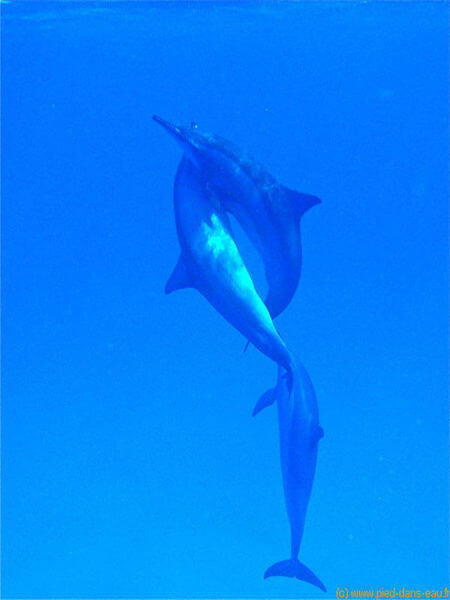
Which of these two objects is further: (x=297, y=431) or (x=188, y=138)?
(x=297, y=431)

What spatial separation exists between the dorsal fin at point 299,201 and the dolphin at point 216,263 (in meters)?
0.49

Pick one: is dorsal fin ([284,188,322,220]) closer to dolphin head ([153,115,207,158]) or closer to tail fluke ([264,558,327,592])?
dolphin head ([153,115,207,158])

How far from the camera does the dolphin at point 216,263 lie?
15.9 feet

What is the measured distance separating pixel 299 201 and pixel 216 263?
72 centimetres

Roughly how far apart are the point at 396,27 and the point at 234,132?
21.2 feet

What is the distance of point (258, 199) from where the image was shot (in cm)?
484

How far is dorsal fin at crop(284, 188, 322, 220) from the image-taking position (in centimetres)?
490

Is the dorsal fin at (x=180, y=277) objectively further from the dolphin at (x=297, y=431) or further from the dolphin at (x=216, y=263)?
the dolphin at (x=297, y=431)

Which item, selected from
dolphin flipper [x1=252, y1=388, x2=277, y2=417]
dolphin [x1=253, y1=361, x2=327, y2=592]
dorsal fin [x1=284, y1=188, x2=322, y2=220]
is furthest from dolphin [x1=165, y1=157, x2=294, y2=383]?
dolphin flipper [x1=252, y1=388, x2=277, y2=417]

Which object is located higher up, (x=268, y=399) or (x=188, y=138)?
(x=188, y=138)

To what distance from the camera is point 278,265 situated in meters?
4.93

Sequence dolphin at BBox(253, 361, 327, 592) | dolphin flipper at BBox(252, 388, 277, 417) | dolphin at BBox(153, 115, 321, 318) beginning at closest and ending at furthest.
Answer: dolphin at BBox(153, 115, 321, 318)
dolphin at BBox(253, 361, 327, 592)
dolphin flipper at BBox(252, 388, 277, 417)

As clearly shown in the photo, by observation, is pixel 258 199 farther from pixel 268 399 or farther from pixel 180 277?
pixel 268 399

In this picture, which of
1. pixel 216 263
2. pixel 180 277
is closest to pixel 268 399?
pixel 180 277
